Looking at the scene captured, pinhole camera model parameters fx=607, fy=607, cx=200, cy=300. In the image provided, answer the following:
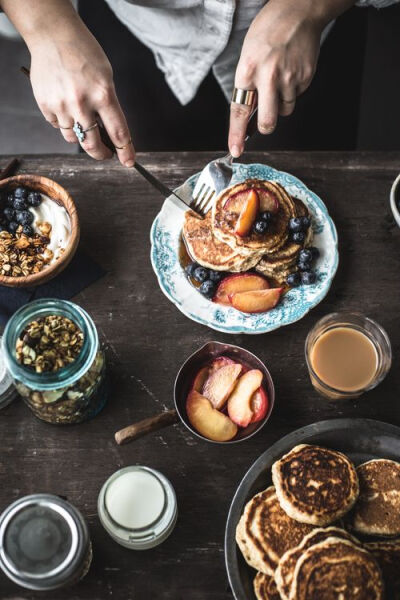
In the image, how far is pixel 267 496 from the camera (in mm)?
1258

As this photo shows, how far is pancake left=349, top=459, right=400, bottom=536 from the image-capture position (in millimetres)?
1218

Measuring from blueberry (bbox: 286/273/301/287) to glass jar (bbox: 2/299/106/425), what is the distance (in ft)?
1.60

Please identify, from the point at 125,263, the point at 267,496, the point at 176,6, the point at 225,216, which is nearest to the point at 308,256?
the point at 225,216

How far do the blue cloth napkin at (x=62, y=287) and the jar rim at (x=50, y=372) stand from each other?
29cm

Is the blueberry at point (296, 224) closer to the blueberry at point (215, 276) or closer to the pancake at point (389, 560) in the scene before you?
the blueberry at point (215, 276)

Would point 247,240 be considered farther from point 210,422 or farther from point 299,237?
point 210,422

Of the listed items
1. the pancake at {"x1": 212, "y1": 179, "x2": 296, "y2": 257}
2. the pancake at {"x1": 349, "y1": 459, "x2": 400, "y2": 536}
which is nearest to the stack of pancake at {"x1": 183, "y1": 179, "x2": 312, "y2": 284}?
the pancake at {"x1": 212, "y1": 179, "x2": 296, "y2": 257}

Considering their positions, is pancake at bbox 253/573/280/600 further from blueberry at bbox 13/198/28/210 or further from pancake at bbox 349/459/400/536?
blueberry at bbox 13/198/28/210

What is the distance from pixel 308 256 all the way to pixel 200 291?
0.91ft

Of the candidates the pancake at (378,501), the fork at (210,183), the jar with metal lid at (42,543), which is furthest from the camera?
the fork at (210,183)

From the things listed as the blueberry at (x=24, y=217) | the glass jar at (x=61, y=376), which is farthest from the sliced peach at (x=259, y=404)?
the blueberry at (x=24, y=217)

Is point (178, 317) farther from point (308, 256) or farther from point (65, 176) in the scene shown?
point (65, 176)

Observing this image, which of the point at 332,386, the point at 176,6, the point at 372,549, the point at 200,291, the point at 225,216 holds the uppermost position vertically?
the point at 176,6

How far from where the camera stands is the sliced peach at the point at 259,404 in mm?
1335
